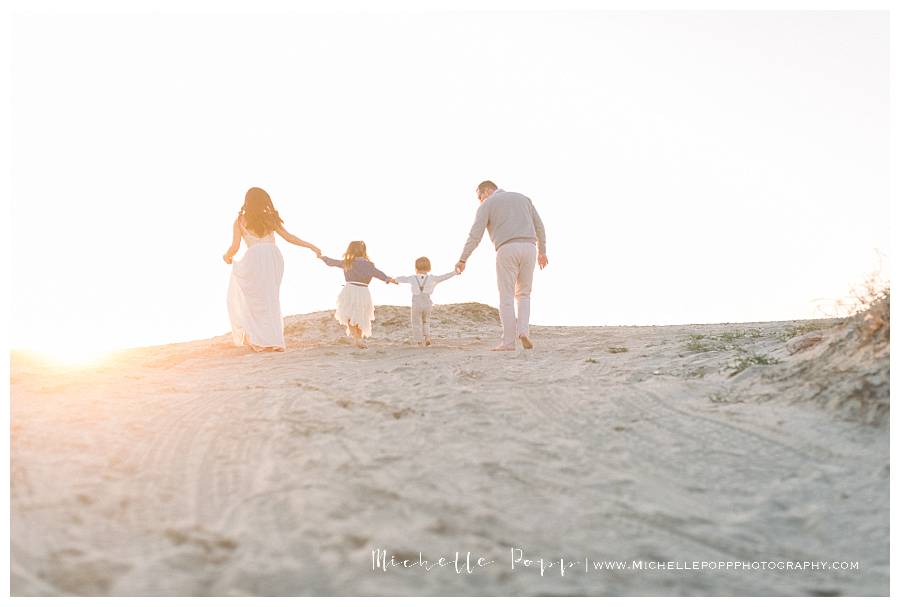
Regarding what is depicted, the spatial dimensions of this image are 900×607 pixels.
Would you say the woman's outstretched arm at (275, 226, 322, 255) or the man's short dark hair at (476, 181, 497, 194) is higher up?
the man's short dark hair at (476, 181, 497, 194)

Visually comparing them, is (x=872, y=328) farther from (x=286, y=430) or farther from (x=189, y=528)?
(x=189, y=528)

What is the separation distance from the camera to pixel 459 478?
13.5 feet

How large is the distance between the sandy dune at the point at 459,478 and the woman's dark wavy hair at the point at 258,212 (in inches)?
148

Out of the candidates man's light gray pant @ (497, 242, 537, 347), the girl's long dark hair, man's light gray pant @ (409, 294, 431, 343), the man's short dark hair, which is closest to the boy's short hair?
the man's short dark hair

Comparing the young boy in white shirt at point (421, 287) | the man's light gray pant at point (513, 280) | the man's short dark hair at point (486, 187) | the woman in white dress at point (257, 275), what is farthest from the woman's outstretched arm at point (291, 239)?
the man's light gray pant at point (513, 280)

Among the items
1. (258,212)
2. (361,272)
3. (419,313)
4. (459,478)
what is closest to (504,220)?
(419,313)

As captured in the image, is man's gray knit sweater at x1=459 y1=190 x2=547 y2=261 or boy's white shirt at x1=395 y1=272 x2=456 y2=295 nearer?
man's gray knit sweater at x1=459 y1=190 x2=547 y2=261

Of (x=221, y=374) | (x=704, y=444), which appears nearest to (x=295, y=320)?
(x=221, y=374)

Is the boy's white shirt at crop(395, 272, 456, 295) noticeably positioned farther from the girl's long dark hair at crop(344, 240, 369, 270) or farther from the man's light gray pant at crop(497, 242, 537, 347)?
the man's light gray pant at crop(497, 242, 537, 347)

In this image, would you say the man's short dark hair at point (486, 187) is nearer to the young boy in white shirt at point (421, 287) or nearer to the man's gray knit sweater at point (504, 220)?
the man's gray knit sweater at point (504, 220)

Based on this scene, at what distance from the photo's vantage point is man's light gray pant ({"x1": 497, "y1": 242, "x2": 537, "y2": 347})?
33.1 feet

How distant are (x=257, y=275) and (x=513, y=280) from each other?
3.73m

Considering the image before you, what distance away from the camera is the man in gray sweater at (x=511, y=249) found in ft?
33.1

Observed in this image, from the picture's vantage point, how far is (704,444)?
4812 mm
